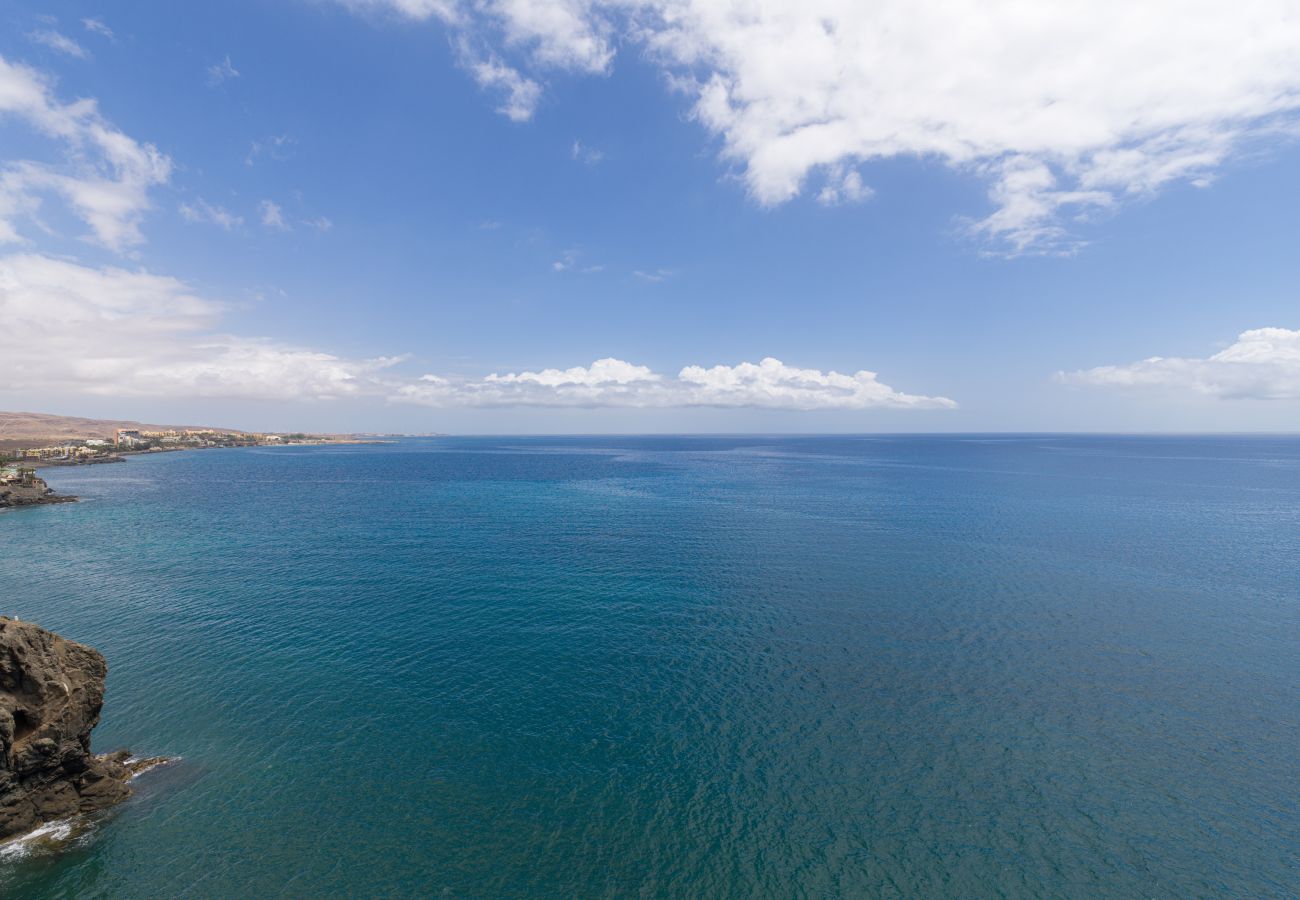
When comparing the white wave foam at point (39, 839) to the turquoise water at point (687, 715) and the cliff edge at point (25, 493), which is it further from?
the cliff edge at point (25, 493)

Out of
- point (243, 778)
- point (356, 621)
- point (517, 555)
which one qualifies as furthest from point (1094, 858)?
point (517, 555)

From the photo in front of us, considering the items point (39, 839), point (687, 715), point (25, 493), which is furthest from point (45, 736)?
point (25, 493)

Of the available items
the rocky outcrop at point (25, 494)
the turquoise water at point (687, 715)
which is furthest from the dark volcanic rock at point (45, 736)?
the rocky outcrop at point (25, 494)

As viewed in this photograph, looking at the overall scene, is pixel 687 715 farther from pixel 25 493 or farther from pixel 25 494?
pixel 25 493

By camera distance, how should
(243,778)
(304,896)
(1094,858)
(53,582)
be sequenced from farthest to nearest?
(53,582) < (243,778) < (1094,858) < (304,896)

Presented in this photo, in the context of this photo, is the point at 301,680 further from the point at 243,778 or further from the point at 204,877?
the point at 204,877

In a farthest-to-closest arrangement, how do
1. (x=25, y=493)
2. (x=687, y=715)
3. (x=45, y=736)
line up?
1. (x=25, y=493)
2. (x=687, y=715)
3. (x=45, y=736)
